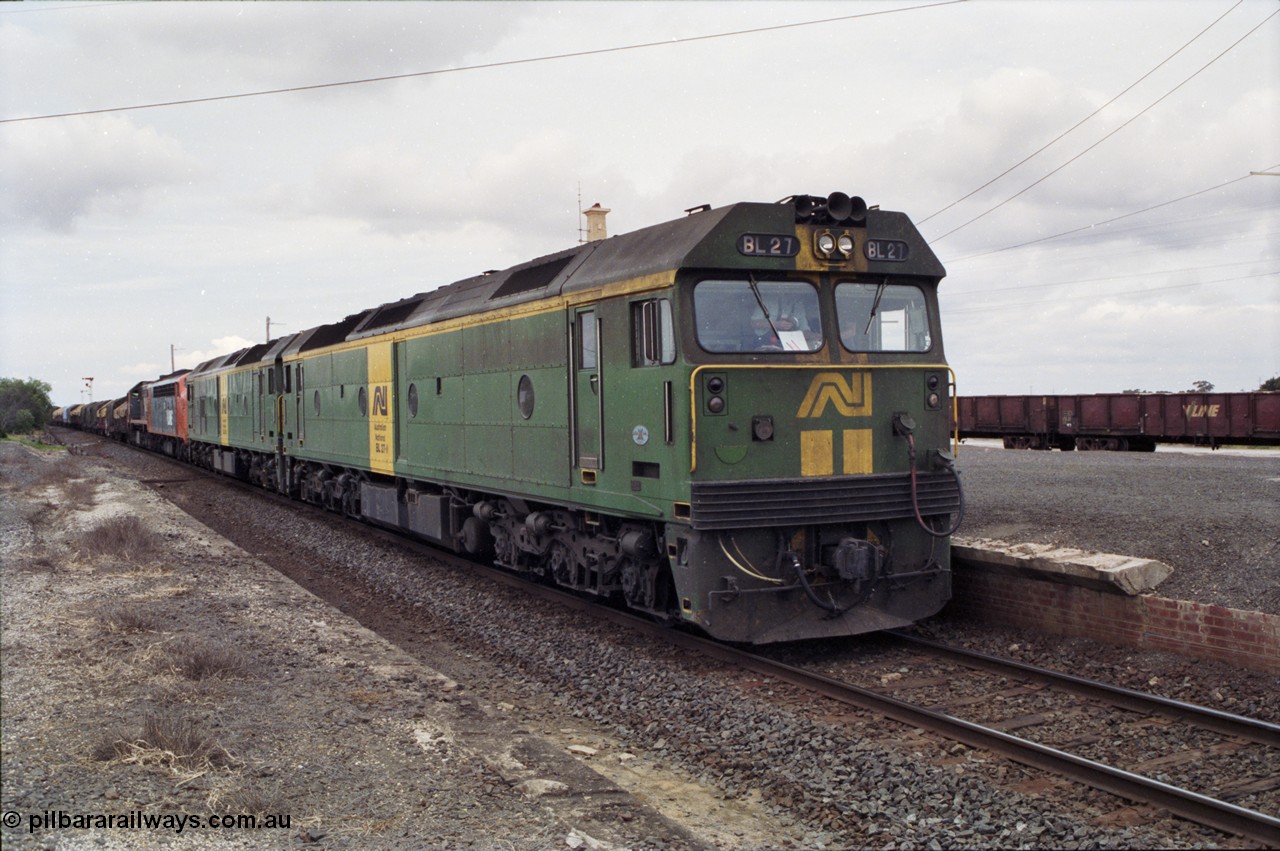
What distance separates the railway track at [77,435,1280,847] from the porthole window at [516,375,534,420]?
2835 mm

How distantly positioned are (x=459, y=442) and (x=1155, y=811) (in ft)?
30.2

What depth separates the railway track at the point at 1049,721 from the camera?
17.0 ft

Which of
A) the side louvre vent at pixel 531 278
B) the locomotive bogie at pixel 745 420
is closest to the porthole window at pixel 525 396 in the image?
the locomotive bogie at pixel 745 420

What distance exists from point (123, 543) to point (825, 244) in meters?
10.6

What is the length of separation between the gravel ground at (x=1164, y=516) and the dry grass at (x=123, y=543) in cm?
1081

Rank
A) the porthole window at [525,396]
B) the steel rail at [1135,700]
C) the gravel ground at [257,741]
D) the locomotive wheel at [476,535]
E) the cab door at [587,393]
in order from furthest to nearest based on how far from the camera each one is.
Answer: the locomotive wheel at [476,535] < the porthole window at [525,396] < the cab door at [587,393] < the steel rail at [1135,700] < the gravel ground at [257,741]

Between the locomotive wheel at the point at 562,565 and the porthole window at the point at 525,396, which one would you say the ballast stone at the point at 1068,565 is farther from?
the porthole window at the point at 525,396

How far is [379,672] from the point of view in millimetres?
8188

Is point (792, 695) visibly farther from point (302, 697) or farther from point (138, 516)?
point (138, 516)

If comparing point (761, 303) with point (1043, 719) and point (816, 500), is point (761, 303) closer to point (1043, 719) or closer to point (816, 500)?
point (816, 500)

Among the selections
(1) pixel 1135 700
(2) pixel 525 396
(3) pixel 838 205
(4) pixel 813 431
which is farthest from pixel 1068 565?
(2) pixel 525 396

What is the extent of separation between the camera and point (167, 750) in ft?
18.3

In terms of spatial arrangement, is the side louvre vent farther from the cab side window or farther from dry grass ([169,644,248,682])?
dry grass ([169,644,248,682])

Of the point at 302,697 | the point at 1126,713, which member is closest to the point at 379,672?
the point at 302,697
